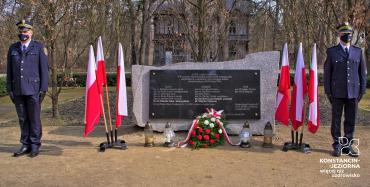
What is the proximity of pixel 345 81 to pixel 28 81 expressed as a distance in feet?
15.5

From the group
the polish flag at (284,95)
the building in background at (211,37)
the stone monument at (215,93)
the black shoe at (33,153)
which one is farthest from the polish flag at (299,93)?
the building in background at (211,37)

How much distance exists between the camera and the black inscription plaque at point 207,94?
24.4 ft

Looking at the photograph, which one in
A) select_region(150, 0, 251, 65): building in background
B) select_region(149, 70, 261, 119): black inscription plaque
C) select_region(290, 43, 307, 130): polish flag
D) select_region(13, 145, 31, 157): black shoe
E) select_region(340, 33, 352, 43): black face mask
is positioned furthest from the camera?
select_region(150, 0, 251, 65): building in background

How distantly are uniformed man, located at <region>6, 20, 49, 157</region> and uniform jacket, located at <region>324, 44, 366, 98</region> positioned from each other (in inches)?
172

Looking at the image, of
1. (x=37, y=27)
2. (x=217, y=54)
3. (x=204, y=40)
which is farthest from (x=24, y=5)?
(x=217, y=54)

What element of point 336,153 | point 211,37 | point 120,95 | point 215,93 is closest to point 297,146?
point 336,153

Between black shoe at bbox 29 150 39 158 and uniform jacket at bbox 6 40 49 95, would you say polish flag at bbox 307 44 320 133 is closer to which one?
uniform jacket at bbox 6 40 49 95

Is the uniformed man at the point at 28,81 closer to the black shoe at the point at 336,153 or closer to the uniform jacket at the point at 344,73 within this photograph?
the uniform jacket at the point at 344,73

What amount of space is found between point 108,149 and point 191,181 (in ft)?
6.73

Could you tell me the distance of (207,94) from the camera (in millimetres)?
7441

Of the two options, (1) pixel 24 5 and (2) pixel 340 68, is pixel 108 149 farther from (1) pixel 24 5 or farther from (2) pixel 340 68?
(1) pixel 24 5

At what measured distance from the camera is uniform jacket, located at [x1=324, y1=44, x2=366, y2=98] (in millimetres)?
6066

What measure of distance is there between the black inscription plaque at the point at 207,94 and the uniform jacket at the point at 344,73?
151 cm

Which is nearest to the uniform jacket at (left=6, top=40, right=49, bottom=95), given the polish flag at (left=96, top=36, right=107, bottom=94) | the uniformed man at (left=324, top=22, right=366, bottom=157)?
the polish flag at (left=96, top=36, right=107, bottom=94)
